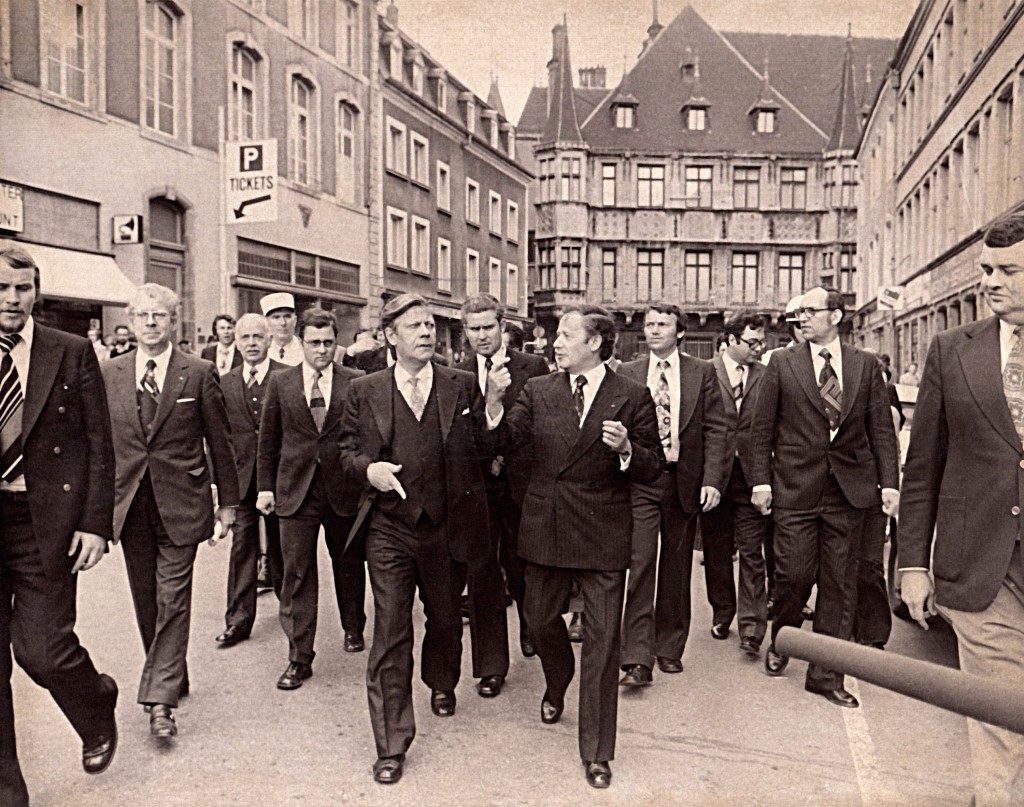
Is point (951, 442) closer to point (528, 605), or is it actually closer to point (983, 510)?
point (983, 510)

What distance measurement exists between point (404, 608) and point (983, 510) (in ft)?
7.66

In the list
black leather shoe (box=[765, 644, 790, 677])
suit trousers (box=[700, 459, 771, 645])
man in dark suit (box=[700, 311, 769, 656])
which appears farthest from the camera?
suit trousers (box=[700, 459, 771, 645])

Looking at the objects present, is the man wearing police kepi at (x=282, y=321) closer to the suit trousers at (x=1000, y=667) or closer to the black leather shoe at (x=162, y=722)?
the black leather shoe at (x=162, y=722)

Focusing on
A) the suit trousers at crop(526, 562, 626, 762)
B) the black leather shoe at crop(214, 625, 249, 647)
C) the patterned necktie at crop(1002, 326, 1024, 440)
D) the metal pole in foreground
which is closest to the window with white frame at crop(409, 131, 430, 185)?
the black leather shoe at crop(214, 625, 249, 647)

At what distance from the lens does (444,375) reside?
14.6 ft

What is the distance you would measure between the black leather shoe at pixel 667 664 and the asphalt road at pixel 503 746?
6 centimetres

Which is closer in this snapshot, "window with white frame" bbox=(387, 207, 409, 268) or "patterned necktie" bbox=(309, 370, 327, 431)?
"patterned necktie" bbox=(309, 370, 327, 431)

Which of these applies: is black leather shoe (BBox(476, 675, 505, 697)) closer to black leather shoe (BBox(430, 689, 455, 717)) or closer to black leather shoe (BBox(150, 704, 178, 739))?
black leather shoe (BBox(430, 689, 455, 717))

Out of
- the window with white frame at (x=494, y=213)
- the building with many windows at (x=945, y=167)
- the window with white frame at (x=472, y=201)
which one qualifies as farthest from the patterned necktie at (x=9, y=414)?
the window with white frame at (x=494, y=213)

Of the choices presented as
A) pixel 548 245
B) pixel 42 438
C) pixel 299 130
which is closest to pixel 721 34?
pixel 42 438

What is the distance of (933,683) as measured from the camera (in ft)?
3.77

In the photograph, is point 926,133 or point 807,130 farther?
point 926,133

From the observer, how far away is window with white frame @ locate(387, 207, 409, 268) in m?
23.5

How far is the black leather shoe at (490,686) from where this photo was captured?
4.98 m
